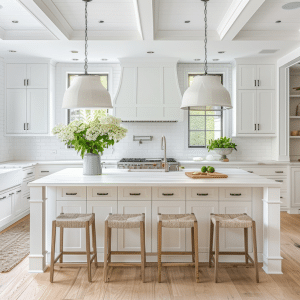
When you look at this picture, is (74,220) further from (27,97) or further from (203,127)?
(203,127)

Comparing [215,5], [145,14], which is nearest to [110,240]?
[145,14]

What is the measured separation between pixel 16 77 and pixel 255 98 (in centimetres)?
460

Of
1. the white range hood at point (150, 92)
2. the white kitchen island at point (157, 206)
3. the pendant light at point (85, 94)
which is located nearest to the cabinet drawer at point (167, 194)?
the white kitchen island at point (157, 206)

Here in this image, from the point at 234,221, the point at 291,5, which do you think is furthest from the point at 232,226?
the point at 291,5

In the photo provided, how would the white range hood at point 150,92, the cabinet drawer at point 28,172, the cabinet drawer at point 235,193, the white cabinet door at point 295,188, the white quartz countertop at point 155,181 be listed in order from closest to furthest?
1. the white quartz countertop at point 155,181
2. the cabinet drawer at point 235,193
3. the cabinet drawer at point 28,172
4. the white cabinet door at point 295,188
5. the white range hood at point 150,92

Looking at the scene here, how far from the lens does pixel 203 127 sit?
659 cm

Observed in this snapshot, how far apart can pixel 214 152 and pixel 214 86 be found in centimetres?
363

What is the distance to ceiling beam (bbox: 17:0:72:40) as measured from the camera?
361cm

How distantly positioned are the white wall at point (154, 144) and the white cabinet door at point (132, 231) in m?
3.16

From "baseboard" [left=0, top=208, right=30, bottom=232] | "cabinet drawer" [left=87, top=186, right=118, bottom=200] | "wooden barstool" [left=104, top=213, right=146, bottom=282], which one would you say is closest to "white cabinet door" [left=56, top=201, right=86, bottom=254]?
"cabinet drawer" [left=87, top=186, right=118, bottom=200]

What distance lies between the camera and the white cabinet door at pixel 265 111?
6039mm

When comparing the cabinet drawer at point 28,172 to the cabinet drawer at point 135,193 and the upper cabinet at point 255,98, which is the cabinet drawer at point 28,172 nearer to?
the cabinet drawer at point 135,193

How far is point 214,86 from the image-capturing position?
3021 mm

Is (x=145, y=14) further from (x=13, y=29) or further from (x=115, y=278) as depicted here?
(x=115, y=278)
